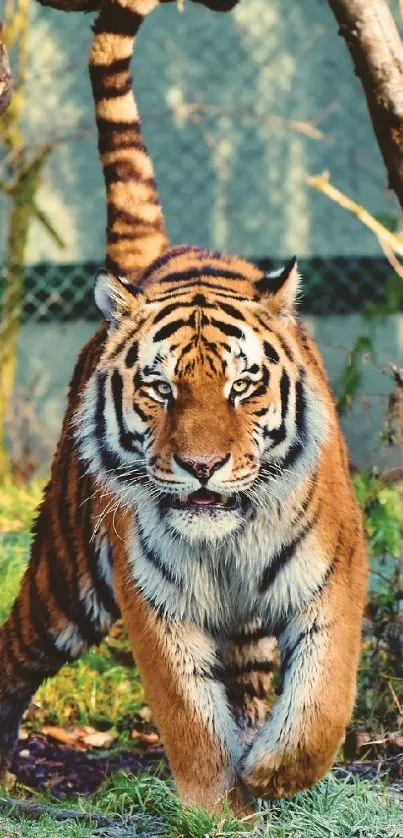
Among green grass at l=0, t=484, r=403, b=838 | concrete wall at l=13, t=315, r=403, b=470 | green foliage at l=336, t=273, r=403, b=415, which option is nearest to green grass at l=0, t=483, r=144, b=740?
green grass at l=0, t=484, r=403, b=838

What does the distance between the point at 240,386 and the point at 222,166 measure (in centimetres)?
555

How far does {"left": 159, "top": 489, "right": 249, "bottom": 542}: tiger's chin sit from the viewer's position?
3.13 m

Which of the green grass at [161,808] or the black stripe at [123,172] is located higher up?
the black stripe at [123,172]

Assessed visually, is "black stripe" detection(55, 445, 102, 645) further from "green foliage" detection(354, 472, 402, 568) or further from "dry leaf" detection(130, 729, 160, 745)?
"green foliage" detection(354, 472, 402, 568)

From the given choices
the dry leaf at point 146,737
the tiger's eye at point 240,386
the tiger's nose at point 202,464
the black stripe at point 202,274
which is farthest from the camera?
the dry leaf at point 146,737

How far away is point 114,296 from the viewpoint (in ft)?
A: 11.1

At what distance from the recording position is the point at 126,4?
3982 millimetres

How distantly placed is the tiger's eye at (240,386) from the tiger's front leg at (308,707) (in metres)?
0.56

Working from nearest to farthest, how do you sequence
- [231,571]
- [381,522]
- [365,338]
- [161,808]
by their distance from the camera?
[231,571] < [161,808] < [381,522] < [365,338]

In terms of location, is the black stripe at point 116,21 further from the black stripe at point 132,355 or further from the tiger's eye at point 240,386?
the tiger's eye at point 240,386

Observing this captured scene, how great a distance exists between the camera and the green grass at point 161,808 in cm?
332

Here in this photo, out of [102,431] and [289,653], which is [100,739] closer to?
[289,653]

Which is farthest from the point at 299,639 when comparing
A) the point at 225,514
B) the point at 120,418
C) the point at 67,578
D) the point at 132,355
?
the point at 67,578

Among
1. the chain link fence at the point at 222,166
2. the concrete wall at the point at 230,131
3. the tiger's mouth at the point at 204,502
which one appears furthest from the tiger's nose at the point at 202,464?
the concrete wall at the point at 230,131
